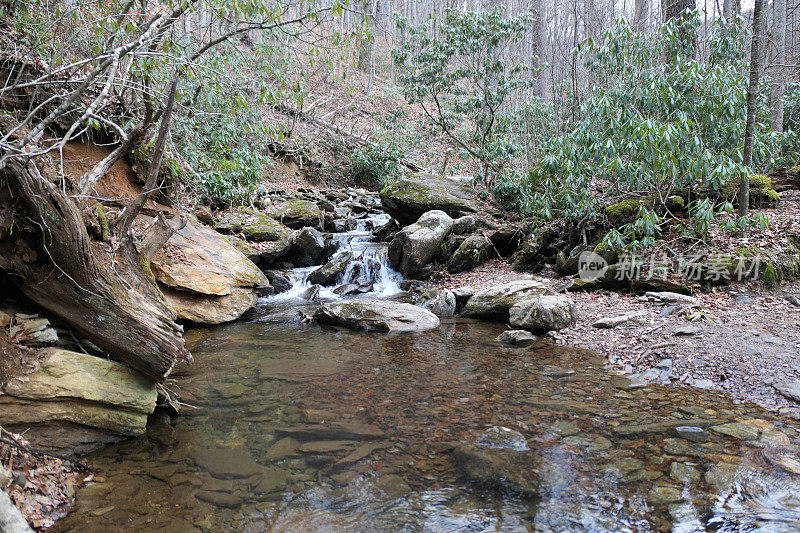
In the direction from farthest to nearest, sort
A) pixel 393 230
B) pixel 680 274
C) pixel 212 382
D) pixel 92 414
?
pixel 393 230 < pixel 680 274 < pixel 212 382 < pixel 92 414

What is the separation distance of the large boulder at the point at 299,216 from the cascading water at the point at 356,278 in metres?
0.81

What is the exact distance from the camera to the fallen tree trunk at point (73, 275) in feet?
11.1

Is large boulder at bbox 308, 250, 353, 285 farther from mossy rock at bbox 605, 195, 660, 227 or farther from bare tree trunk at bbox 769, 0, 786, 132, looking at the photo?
bare tree trunk at bbox 769, 0, 786, 132

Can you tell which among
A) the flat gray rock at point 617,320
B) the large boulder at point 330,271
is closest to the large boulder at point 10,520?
the flat gray rock at point 617,320

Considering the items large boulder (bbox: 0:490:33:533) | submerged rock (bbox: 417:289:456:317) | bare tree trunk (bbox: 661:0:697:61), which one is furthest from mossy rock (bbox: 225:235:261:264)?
bare tree trunk (bbox: 661:0:697:61)

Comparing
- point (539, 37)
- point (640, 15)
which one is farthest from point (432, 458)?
point (539, 37)

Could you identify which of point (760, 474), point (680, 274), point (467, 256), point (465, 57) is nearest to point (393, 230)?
point (467, 256)

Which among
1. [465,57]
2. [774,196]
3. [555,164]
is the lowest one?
[774,196]

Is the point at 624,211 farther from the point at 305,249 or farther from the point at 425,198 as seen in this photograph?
the point at 305,249

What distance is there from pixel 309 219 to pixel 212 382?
785 centimetres

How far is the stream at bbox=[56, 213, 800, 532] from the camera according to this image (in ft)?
9.32

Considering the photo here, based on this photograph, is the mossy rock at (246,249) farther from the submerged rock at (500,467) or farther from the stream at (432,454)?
the submerged rock at (500,467)

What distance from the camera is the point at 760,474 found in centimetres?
306

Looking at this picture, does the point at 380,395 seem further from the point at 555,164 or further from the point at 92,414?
the point at 555,164
